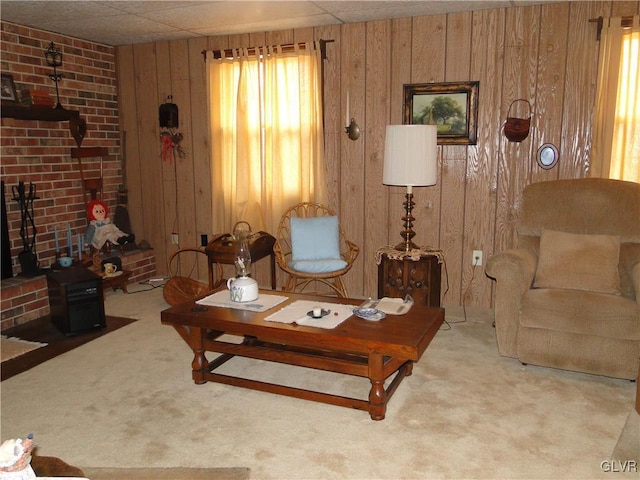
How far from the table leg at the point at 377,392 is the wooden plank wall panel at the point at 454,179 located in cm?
195

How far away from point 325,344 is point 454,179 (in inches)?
86.4

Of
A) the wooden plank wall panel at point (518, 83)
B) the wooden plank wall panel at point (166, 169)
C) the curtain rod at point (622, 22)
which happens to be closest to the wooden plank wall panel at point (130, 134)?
the wooden plank wall panel at point (166, 169)

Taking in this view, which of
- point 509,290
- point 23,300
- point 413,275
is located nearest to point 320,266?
point 413,275

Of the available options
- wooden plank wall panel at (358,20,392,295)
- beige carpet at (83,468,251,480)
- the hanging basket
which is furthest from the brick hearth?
the hanging basket

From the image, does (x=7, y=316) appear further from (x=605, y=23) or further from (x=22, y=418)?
(x=605, y=23)

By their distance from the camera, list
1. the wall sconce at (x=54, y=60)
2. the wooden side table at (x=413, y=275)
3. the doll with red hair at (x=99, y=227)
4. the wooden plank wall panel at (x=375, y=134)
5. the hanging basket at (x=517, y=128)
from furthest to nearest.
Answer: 1. the doll with red hair at (x=99, y=227)
2. the wall sconce at (x=54, y=60)
3. the wooden plank wall panel at (x=375, y=134)
4. the hanging basket at (x=517, y=128)
5. the wooden side table at (x=413, y=275)

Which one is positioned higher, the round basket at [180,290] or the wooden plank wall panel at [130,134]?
the wooden plank wall panel at [130,134]

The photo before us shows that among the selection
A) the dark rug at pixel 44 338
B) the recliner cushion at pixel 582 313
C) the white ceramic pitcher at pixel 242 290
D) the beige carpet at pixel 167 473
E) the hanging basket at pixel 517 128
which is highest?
the hanging basket at pixel 517 128

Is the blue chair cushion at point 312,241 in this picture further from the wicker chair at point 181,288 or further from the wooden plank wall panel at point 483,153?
the wooden plank wall panel at point 483,153

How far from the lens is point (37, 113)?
4164 millimetres

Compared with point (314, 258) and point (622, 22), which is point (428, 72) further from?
point (314, 258)

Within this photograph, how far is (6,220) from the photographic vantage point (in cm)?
412

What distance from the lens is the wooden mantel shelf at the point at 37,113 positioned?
392cm

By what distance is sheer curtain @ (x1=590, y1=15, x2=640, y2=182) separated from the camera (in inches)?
140
